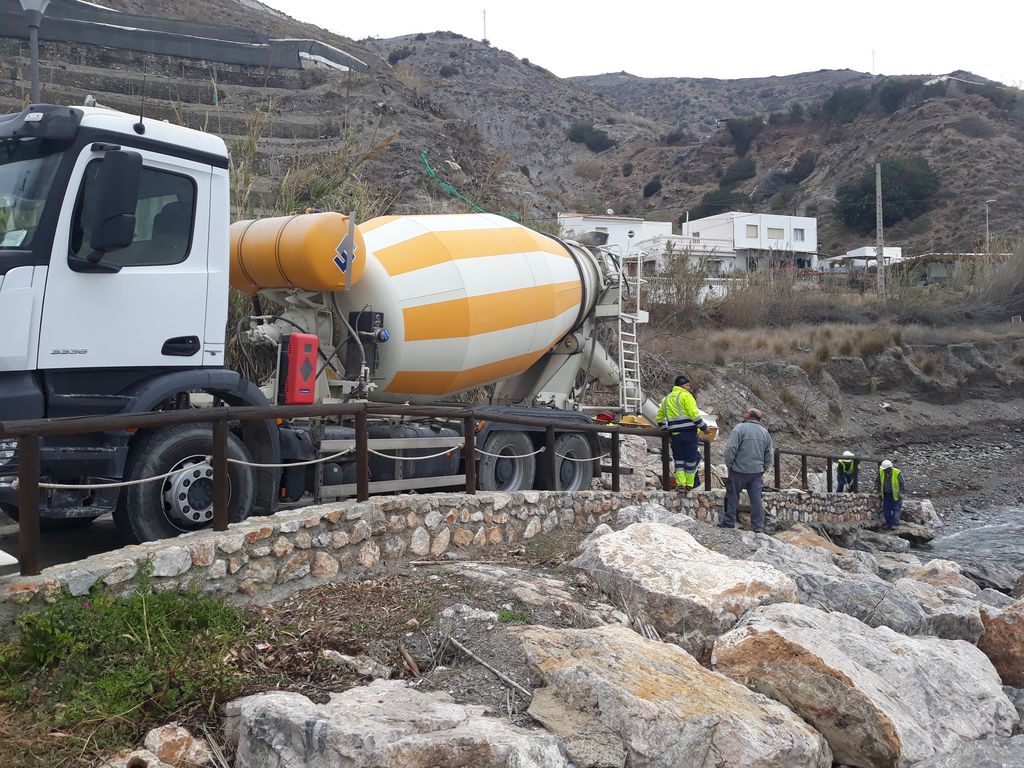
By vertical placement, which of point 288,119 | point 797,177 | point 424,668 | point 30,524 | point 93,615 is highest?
point 797,177

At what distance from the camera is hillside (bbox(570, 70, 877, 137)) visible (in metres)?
114

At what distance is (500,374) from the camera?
32.0 feet

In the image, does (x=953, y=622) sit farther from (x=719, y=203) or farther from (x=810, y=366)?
(x=719, y=203)

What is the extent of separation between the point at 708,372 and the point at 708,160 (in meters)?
57.1

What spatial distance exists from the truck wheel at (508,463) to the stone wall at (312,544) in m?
0.57

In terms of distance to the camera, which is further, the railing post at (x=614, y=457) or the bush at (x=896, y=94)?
the bush at (x=896, y=94)

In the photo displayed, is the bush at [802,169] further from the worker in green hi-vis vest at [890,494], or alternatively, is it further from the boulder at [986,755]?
the boulder at [986,755]

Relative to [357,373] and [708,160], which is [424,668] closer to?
[357,373]

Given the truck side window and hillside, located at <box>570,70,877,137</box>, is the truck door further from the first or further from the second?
hillside, located at <box>570,70,877,137</box>

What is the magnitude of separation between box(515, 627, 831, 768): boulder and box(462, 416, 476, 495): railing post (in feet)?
Result: 9.58

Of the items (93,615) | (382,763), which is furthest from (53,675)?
(382,763)

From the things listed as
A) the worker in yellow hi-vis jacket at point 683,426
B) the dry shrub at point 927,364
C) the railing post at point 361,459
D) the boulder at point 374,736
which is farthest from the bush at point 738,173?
the boulder at point 374,736

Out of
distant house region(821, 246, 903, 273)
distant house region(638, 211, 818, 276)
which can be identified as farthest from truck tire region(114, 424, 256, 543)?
distant house region(821, 246, 903, 273)

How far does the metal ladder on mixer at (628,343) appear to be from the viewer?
455 inches
